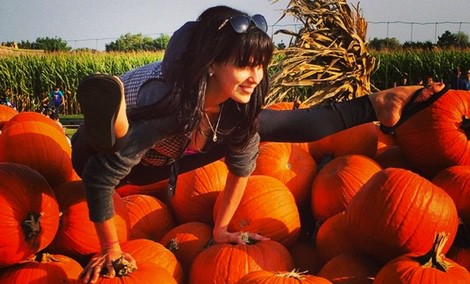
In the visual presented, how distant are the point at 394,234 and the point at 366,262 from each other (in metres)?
0.17

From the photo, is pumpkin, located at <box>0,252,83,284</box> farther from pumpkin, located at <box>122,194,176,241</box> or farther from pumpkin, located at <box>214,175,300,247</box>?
pumpkin, located at <box>214,175,300,247</box>

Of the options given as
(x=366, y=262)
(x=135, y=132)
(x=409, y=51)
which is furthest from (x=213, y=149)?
(x=409, y=51)

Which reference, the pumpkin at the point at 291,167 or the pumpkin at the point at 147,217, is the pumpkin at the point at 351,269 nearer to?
the pumpkin at the point at 291,167

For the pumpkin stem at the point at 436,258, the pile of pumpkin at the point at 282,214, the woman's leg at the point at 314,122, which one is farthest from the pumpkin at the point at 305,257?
the pumpkin stem at the point at 436,258

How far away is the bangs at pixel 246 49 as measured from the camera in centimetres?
202

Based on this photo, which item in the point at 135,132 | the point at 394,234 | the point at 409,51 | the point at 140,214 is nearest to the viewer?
the point at 135,132

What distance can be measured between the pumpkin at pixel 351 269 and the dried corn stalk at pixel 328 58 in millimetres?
3759

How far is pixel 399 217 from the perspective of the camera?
2.14 meters

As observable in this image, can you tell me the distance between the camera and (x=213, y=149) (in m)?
2.62

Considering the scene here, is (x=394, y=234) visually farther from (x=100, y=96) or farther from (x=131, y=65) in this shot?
(x=131, y=65)

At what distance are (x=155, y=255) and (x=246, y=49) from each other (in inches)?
36.7

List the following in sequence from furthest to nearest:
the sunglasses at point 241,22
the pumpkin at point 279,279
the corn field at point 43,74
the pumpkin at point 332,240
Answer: the corn field at point 43,74 < the pumpkin at point 332,240 < the sunglasses at point 241,22 < the pumpkin at point 279,279

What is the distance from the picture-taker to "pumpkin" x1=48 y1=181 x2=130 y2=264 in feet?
7.52

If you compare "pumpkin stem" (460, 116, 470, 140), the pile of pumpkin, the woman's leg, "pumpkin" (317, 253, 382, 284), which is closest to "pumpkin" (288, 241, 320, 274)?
the pile of pumpkin
